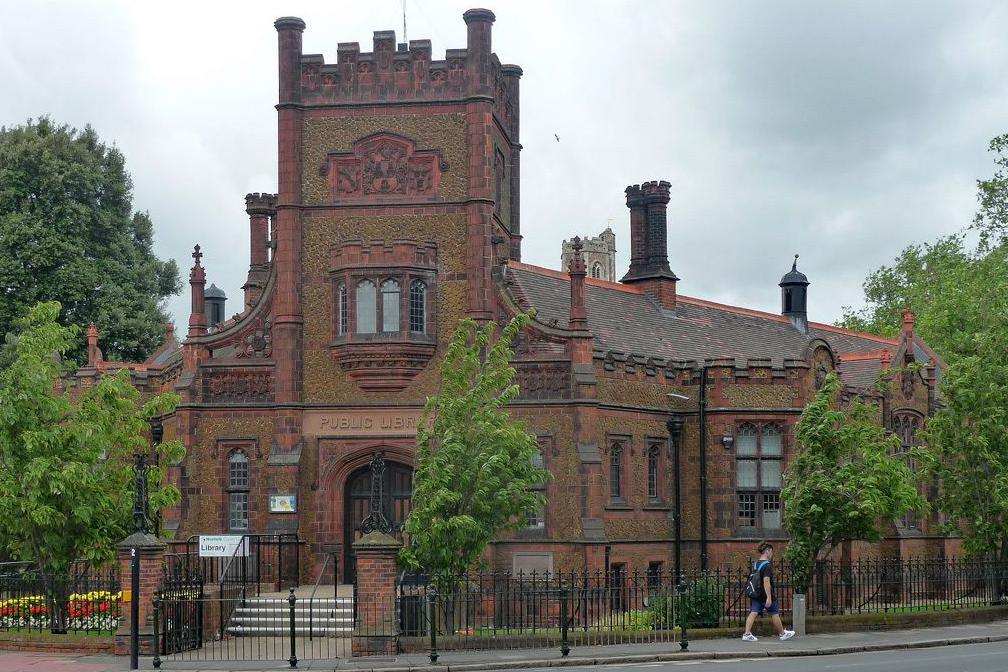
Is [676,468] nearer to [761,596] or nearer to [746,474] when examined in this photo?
[746,474]

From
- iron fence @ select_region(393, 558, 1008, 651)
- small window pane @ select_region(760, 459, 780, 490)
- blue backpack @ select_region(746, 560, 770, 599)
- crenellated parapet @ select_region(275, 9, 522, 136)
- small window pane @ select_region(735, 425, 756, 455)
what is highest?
crenellated parapet @ select_region(275, 9, 522, 136)

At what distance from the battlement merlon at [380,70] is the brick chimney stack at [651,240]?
9.19m

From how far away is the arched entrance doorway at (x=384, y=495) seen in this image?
32.4m

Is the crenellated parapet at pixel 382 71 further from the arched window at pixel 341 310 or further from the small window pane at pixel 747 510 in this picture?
the small window pane at pixel 747 510

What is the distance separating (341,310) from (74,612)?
9.48 meters

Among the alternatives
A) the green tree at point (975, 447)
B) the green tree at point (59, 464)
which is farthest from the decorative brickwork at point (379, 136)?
the green tree at point (975, 447)

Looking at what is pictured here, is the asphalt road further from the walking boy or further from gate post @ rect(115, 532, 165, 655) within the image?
gate post @ rect(115, 532, 165, 655)

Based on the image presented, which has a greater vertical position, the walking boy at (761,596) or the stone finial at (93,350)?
the stone finial at (93,350)

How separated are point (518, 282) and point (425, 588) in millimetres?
12908

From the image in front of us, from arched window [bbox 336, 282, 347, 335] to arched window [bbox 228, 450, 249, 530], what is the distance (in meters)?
3.61

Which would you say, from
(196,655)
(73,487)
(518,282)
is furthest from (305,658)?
(518,282)

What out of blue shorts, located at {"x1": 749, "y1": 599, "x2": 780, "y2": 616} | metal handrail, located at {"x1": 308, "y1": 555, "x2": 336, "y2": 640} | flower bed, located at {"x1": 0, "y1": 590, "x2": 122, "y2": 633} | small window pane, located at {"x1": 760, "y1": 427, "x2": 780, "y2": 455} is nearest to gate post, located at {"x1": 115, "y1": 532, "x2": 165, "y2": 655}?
flower bed, located at {"x1": 0, "y1": 590, "x2": 122, "y2": 633}

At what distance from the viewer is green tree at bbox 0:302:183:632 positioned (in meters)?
26.0

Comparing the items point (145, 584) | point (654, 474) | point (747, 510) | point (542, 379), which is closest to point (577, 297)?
point (542, 379)
